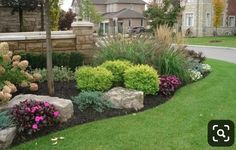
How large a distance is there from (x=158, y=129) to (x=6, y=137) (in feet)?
7.39

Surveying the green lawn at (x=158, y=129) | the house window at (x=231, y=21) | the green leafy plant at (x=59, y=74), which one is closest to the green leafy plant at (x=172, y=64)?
the green lawn at (x=158, y=129)

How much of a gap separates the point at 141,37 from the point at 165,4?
3100cm

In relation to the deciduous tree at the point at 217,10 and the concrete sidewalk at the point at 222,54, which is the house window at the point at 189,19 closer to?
the deciduous tree at the point at 217,10

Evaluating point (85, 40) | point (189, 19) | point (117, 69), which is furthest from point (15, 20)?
point (189, 19)

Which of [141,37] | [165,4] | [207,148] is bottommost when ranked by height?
[207,148]

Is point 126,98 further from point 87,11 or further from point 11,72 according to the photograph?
point 87,11

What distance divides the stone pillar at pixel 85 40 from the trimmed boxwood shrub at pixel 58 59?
47 centimetres

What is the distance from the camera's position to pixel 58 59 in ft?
32.2

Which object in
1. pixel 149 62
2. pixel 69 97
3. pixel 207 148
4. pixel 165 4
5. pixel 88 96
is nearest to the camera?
pixel 207 148

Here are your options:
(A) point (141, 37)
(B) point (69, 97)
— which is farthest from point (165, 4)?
(B) point (69, 97)

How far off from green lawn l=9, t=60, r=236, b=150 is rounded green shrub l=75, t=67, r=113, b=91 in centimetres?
120

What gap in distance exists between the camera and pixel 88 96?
6.92 meters

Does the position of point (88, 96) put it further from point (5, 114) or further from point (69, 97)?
point (5, 114)

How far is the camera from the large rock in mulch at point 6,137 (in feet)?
17.2
